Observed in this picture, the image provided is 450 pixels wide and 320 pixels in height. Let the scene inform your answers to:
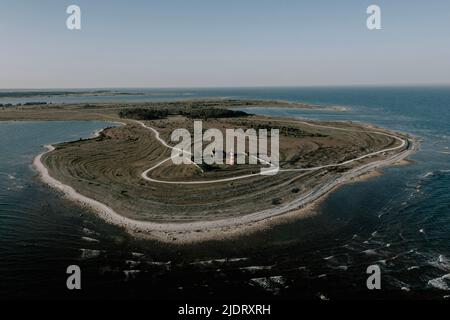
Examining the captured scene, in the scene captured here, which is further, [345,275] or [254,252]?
[254,252]

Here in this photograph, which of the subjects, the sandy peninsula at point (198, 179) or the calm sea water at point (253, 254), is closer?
the calm sea water at point (253, 254)

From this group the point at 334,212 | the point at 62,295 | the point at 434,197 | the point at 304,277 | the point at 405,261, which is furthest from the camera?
the point at 434,197

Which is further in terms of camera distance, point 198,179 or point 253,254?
point 198,179

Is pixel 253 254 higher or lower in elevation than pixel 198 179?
lower

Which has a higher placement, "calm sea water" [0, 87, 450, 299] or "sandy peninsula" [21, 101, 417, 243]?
"sandy peninsula" [21, 101, 417, 243]

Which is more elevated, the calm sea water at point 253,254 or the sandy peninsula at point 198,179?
the sandy peninsula at point 198,179

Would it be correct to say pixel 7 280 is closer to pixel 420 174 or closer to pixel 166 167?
pixel 166 167

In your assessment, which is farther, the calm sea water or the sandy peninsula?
the sandy peninsula

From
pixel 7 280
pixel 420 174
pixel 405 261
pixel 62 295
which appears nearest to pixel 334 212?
pixel 405 261
